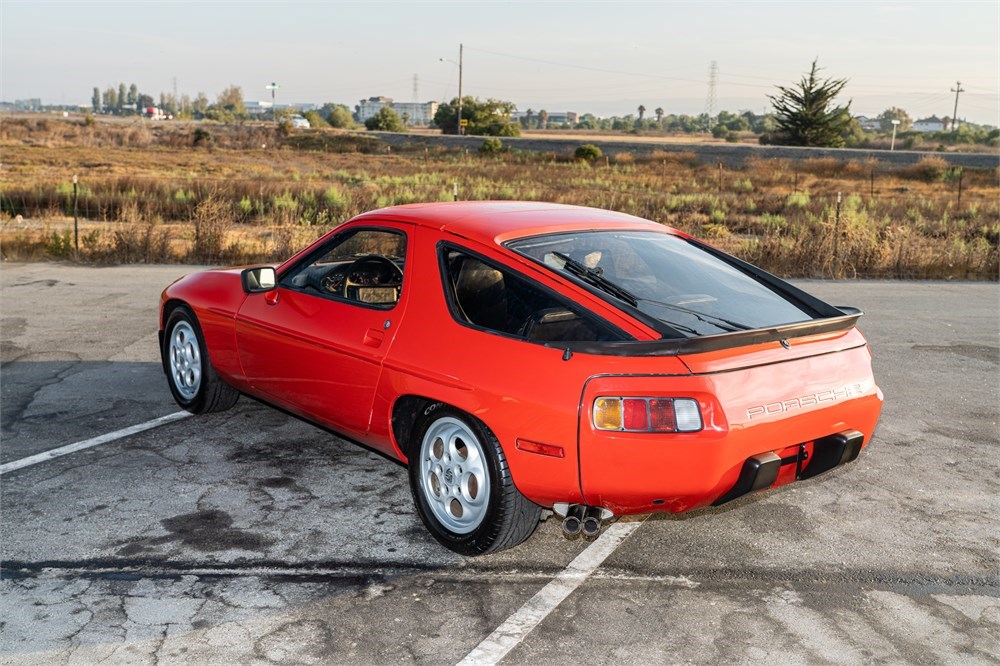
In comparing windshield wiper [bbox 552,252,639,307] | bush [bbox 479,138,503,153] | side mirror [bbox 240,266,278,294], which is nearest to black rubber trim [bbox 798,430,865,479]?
windshield wiper [bbox 552,252,639,307]

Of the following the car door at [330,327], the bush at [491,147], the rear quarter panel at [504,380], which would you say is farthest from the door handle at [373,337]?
the bush at [491,147]

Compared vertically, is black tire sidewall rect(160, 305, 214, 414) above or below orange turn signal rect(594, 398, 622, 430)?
below

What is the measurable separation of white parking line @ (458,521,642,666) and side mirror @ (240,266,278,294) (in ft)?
7.77

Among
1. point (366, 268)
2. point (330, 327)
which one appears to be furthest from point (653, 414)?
point (366, 268)

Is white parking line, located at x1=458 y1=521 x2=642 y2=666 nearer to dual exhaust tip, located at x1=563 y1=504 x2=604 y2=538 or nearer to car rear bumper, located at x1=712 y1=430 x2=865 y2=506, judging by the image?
dual exhaust tip, located at x1=563 y1=504 x2=604 y2=538

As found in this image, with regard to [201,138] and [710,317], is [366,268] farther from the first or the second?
[201,138]

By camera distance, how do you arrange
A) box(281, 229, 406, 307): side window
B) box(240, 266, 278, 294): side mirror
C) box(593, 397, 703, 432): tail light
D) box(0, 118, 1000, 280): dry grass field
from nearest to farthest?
1. box(593, 397, 703, 432): tail light
2. box(281, 229, 406, 307): side window
3. box(240, 266, 278, 294): side mirror
4. box(0, 118, 1000, 280): dry grass field

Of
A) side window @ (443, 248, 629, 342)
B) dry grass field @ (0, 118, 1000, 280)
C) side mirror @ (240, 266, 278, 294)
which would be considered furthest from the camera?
dry grass field @ (0, 118, 1000, 280)

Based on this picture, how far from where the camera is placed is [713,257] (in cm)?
506

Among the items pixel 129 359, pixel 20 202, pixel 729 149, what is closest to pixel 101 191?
pixel 20 202

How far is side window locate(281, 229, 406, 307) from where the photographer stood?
5.12 m

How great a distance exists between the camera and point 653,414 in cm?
358

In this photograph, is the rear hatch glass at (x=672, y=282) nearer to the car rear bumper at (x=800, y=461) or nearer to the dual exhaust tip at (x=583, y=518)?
the car rear bumper at (x=800, y=461)

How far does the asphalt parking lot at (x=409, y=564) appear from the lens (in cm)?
347
